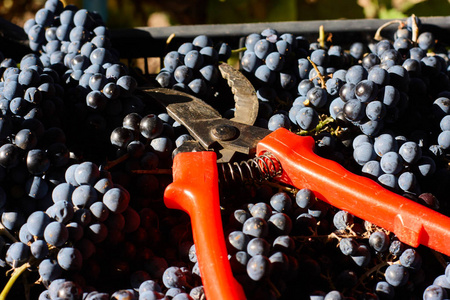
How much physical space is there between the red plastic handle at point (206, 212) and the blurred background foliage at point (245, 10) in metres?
1.00

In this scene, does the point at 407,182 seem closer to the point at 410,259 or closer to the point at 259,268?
the point at 410,259

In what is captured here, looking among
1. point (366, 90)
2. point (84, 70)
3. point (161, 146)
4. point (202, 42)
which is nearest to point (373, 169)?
point (366, 90)

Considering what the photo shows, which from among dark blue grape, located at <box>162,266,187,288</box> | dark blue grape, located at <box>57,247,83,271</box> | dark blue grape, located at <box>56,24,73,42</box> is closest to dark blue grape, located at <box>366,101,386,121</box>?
dark blue grape, located at <box>162,266,187,288</box>

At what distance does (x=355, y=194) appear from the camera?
30.4 inches

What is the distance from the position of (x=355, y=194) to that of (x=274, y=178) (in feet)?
0.48

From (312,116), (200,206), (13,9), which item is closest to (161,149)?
(200,206)

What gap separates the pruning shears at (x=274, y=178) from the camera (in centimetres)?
71

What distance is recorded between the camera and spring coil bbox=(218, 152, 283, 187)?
82 centimetres

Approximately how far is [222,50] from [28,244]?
588 millimetres

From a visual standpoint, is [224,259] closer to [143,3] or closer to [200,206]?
[200,206]

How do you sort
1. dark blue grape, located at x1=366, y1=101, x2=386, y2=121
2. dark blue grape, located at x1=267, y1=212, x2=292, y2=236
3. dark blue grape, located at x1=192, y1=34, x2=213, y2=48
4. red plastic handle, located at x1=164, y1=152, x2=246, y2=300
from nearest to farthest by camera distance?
red plastic handle, located at x1=164, y1=152, x2=246, y2=300 < dark blue grape, located at x1=267, y1=212, x2=292, y2=236 < dark blue grape, located at x1=366, y1=101, x2=386, y2=121 < dark blue grape, located at x1=192, y1=34, x2=213, y2=48

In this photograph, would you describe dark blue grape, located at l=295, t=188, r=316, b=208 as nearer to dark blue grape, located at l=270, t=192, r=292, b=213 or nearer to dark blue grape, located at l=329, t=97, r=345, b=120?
dark blue grape, located at l=270, t=192, r=292, b=213

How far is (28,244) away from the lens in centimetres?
74

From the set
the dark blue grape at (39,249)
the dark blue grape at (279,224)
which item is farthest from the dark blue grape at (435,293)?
the dark blue grape at (39,249)
